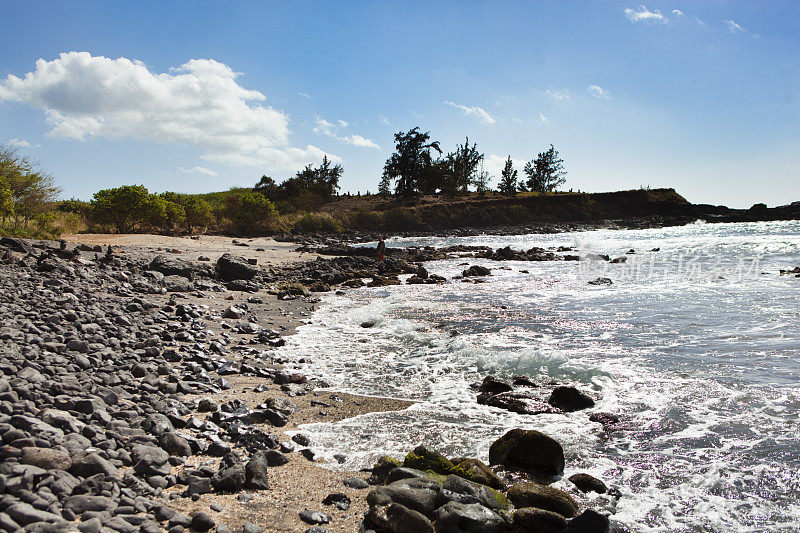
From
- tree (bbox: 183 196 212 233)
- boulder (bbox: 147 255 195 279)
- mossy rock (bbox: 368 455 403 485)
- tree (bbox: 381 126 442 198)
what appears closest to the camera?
mossy rock (bbox: 368 455 403 485)

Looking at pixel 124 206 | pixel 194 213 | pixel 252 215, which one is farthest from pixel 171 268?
pixel 252 215

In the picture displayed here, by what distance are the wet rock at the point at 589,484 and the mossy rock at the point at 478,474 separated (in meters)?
0.76

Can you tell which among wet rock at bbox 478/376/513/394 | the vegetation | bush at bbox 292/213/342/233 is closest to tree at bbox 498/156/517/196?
the vegetation

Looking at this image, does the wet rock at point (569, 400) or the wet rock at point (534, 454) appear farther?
the wet rock at point (569, 400)

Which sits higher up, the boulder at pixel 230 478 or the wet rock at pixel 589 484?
the boulder at pixel 230 478

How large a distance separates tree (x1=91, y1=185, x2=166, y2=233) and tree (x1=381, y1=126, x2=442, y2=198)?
50147 mm

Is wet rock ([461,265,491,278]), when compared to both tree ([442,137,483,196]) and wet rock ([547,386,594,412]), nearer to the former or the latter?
wet rock ([547,386,594,412])

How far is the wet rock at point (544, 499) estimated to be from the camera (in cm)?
392

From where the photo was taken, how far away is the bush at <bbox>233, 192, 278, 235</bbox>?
43.1m

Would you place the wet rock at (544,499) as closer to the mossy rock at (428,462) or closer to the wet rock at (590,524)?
the wet rock at (590,524)

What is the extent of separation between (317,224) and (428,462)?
50161 millimetres

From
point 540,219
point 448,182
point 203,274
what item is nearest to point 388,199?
point 448,182

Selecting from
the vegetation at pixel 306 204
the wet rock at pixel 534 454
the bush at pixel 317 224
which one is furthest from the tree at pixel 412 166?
the wet rock at pixel 534 454

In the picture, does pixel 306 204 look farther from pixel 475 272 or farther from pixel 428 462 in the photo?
pixel 428 462
